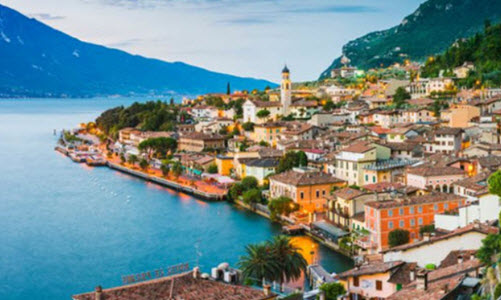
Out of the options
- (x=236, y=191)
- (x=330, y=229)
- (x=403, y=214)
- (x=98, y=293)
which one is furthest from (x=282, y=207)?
(x=98, y=293)

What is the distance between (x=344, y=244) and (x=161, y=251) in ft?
24.9

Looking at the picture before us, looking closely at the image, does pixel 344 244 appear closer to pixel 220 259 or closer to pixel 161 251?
pixel 220 259

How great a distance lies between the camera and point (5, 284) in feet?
73.5

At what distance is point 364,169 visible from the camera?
104 ft

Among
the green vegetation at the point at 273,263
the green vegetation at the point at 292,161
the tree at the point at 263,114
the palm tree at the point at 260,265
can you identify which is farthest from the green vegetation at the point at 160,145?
the palm tree at the point at 260,265

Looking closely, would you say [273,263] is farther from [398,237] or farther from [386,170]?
[386,170]

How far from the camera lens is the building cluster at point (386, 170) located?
15.2m

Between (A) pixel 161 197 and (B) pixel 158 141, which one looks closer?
(A) pixel 161 197

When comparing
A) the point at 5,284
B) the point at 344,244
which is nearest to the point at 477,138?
the point at 344,244

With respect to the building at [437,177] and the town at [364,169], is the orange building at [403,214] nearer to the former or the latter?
the town at [364,169]

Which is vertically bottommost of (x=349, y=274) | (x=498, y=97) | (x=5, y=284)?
(x=5, y=284)

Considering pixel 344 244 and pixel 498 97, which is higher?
pixel 498 97

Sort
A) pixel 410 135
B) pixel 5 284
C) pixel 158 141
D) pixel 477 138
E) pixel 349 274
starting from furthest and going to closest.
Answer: pixel 158 141, pixel 410 135, pixel 477 138, pixel 5 284, pixel 349 274

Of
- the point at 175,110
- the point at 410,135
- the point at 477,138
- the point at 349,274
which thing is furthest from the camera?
the point at 175,110
